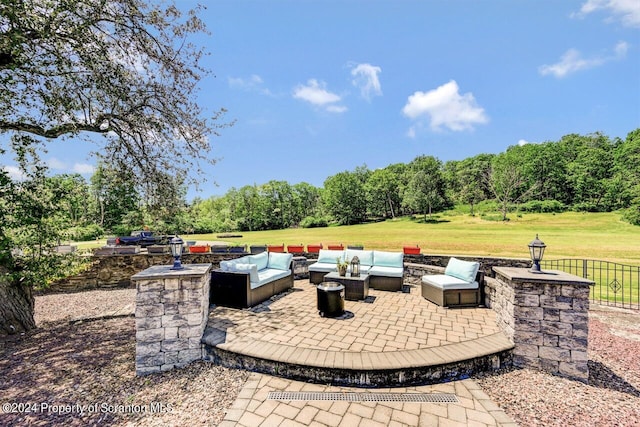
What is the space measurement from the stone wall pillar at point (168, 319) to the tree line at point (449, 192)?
2899 cm

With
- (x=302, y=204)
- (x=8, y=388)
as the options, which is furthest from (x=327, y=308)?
(x=302, y=204)

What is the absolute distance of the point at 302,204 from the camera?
50562 millimetres

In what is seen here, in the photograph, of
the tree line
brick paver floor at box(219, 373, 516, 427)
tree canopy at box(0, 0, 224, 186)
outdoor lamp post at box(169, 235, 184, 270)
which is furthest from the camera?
the tree line

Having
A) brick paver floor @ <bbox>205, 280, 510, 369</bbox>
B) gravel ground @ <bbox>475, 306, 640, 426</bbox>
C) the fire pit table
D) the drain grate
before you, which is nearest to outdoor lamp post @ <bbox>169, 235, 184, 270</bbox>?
brick paver floor @ <bbox>205, 280, 510, 369</bbox>

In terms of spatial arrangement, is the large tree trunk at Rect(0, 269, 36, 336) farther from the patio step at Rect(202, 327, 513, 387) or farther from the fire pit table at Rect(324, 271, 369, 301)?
the fire pit table at Rect(324, 271, 369, 301)

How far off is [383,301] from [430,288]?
1.12 meters

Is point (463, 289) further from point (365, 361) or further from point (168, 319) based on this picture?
point (168, 319)

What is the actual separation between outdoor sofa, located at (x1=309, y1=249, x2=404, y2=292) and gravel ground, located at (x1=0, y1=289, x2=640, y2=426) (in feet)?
11.2

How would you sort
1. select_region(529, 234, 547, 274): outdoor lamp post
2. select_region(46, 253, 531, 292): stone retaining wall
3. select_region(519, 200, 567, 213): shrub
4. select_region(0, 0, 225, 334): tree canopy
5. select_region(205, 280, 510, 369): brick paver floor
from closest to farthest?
select_region(205, 280, 510, 369): brick paver floor < select_region(529, 234, 547, 274): outdoor lamp post < select_region(0, 0, 225, 334): tree canopy < select_region(46, 253, 531, 292): stone retaining wall < select_region(519, 200, 567, 213): shrub

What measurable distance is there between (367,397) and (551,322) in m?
2.80

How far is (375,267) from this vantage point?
7.22 m

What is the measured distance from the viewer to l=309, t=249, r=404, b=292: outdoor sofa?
268 inches

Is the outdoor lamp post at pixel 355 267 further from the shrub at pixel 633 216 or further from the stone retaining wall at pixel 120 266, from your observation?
the shrub at pixel 633 216

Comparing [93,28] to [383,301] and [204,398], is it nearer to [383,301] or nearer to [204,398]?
[204,398]
